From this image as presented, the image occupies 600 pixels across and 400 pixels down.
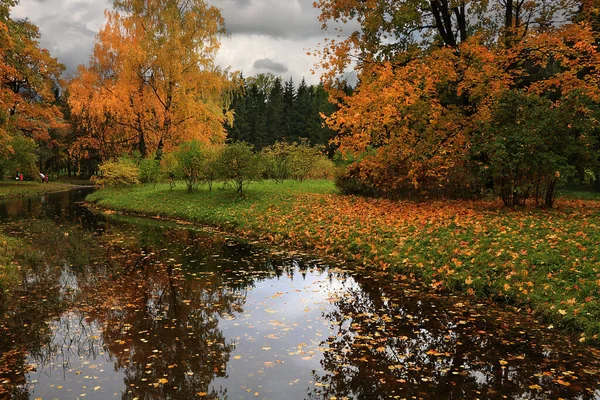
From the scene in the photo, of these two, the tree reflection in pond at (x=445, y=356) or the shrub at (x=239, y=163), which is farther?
the shrub at (x=239, y=163)

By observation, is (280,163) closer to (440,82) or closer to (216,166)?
(216,166)

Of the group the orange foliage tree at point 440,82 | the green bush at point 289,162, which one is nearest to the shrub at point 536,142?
the orange foliage tree at point 440,82

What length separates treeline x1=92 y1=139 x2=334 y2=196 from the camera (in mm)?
18125

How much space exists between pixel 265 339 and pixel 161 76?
21.9 meters

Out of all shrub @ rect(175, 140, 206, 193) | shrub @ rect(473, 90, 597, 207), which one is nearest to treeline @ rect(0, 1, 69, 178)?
shrub @ rect(175, 140, 206, 193)

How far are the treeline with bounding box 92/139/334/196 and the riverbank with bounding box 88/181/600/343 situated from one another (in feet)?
6.06

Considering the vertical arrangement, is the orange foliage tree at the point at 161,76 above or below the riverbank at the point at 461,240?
above

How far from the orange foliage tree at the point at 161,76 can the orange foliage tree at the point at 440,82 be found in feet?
30.7

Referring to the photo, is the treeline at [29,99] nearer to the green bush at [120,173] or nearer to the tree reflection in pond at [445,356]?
the green bush at [120,173]

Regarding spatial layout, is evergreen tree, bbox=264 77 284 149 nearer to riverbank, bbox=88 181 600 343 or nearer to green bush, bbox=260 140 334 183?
green bush, bbox=260 140 334 183

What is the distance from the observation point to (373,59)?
1664cm

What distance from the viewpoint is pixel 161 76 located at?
23719 millimetres

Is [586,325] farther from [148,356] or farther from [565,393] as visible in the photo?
[148,356]

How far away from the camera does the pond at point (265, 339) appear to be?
4.35 m
